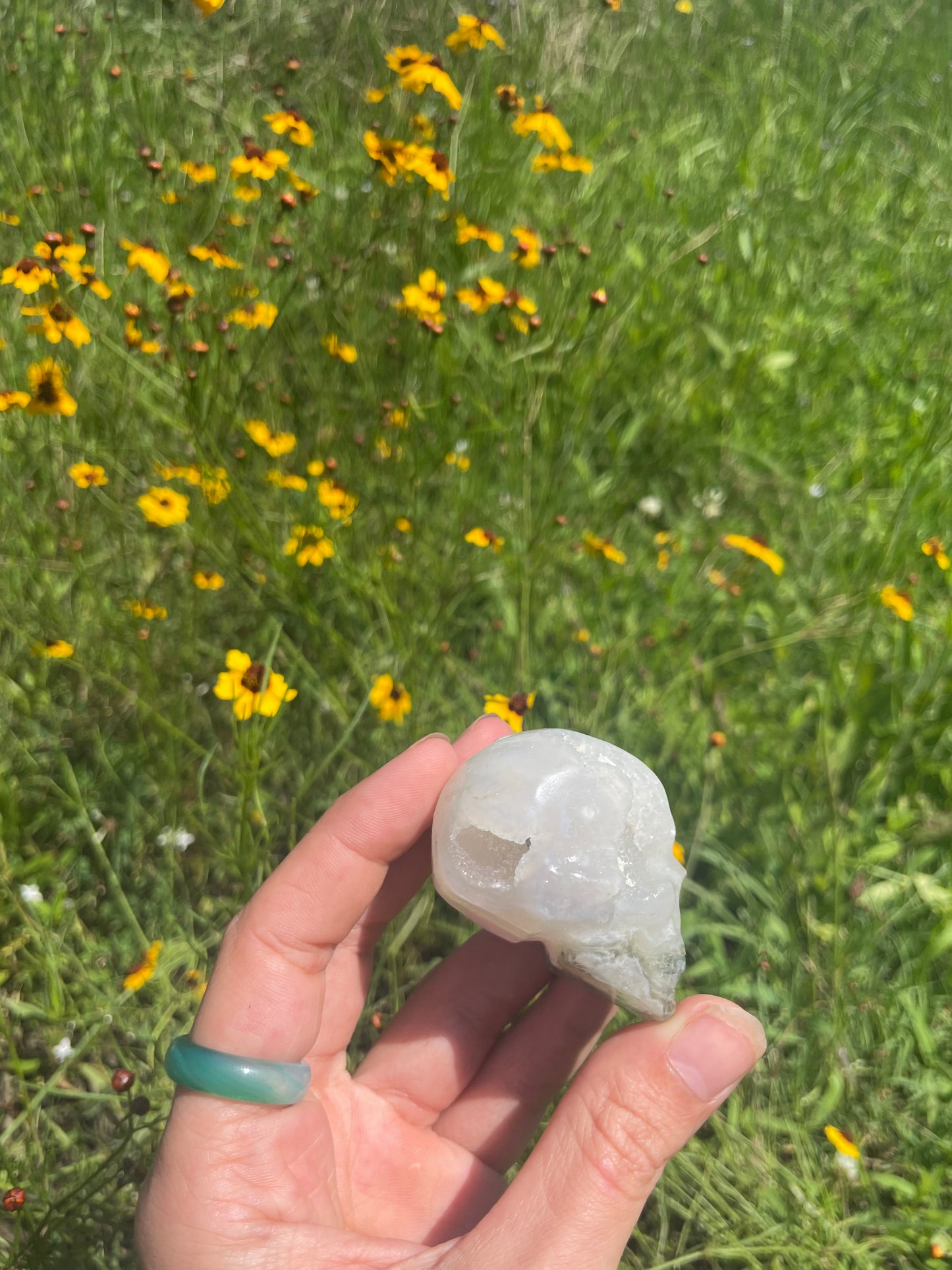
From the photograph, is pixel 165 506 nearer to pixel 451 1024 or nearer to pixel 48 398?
pixel 48 398

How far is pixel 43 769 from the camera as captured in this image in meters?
1.62

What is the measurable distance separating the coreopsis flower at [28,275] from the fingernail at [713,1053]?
4.86 feet

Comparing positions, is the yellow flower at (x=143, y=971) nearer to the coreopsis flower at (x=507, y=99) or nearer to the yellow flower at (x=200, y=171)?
the yellow flower at (x=200, y=171)

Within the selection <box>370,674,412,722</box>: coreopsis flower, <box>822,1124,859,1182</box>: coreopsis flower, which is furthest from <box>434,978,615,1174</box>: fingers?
<box>370,674,412,722</box>: coreopsis flower

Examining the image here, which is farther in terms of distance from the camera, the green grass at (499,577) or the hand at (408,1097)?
the green grass at (499,577)

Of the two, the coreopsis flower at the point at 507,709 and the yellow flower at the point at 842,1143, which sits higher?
the coreopsis flower at the point at 507,709

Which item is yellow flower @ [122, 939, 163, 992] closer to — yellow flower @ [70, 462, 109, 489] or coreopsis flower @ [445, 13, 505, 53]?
yellow flower @ [70, 462, 109, 489]

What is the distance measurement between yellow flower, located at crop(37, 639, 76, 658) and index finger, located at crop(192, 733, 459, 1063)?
0.61 metres

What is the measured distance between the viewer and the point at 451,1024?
1274 millimetres

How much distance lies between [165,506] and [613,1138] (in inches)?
49.1

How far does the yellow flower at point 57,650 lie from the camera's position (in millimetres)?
1421

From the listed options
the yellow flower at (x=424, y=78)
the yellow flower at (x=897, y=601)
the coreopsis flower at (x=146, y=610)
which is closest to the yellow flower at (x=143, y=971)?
the coreopsis flower at (x=146, y=610)

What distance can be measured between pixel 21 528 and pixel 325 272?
2.95ft

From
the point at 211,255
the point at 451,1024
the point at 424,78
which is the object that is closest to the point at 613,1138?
the point at 451,1024
